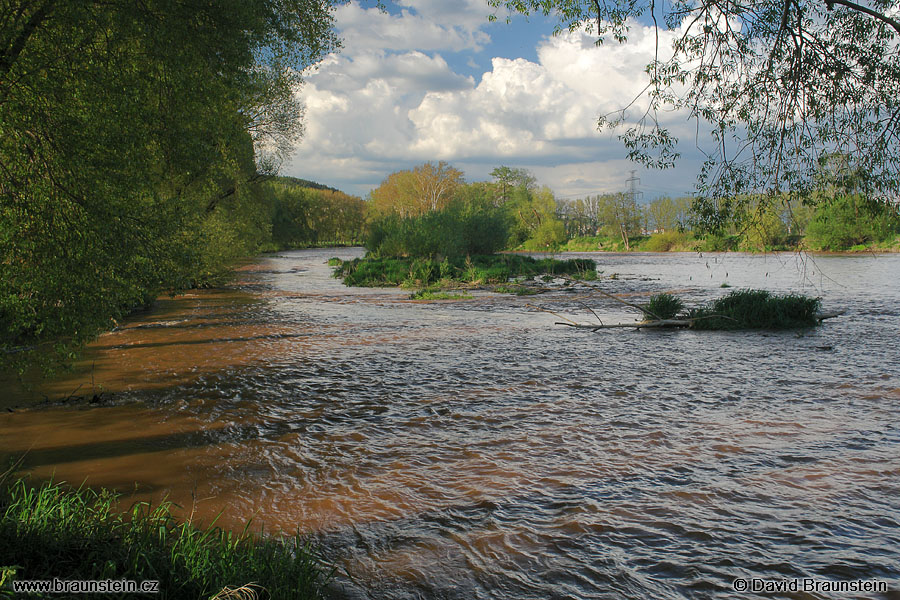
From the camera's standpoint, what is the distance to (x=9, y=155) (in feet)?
19.7

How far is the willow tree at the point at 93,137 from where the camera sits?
603 cm

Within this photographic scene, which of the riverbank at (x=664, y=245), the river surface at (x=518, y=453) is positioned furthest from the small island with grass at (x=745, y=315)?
the riverbank at (x=664, y=245)

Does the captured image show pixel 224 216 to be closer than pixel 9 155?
No

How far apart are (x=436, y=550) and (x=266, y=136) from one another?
96.8 feet

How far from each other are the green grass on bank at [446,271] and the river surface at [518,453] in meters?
17.0

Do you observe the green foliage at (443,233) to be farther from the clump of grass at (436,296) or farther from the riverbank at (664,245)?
the clump of grass at (436,296)

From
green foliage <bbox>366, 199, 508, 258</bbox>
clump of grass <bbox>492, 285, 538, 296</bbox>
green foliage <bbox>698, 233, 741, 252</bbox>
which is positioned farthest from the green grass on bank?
green foliage <bbox>698, 233, 741, 252</bbox>

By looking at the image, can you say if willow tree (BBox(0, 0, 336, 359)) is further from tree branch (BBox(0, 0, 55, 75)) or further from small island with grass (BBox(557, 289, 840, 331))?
small island with grass (BBox(557, 289, 840, 331))

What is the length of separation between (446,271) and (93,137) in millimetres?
26391

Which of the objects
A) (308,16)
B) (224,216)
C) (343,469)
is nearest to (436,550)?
(343,469)

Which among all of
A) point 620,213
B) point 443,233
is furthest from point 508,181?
point 443,233

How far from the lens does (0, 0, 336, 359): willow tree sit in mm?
6031

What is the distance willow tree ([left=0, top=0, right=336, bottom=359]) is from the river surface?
81.6 inches

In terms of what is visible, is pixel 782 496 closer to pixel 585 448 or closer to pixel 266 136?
pixel 585 448
